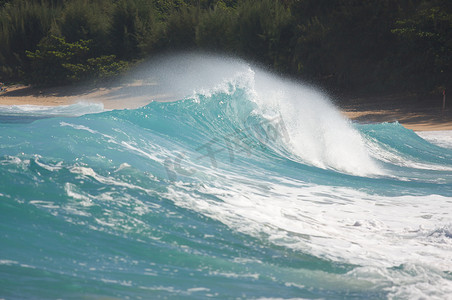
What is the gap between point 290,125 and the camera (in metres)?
12.1

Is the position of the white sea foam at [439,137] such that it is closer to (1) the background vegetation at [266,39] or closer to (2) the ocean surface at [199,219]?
(2) the ocean surface at [199,219]

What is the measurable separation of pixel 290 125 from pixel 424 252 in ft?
22.7

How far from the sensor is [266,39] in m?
25.4

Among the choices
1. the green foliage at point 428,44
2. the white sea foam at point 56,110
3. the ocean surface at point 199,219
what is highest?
the green foliage at point 428,44

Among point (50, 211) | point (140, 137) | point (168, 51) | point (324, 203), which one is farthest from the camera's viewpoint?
point (168, 51)

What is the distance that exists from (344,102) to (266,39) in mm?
4876

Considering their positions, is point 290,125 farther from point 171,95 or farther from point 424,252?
point 171,95

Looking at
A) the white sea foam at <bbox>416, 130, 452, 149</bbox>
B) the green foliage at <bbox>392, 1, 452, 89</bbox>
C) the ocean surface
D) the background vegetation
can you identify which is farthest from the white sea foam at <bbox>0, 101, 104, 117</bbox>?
the white sea foam at <bbox>416, 130, 452, 149</bbox>

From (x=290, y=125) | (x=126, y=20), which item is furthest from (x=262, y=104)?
(x=126, y=20)

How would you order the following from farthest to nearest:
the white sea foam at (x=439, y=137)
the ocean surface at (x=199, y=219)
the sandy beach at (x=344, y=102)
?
the sandy beach at (x=344, y=102)
the white sea foam at (x=439, y=137)
the ocean surface at (x=199, y=219)

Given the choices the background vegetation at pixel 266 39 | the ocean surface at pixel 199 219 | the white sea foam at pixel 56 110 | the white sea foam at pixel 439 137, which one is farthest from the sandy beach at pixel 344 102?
the ocean surface at pixel 199 219

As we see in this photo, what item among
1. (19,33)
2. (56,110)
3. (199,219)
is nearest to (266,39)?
(56,110)

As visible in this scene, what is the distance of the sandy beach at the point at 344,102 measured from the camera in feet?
61.9

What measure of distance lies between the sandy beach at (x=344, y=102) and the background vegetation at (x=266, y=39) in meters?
0.69
